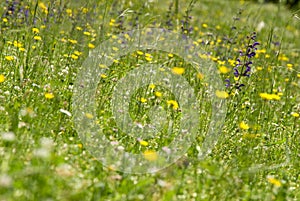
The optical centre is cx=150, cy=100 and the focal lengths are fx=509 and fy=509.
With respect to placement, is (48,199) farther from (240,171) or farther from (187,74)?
(187,74)

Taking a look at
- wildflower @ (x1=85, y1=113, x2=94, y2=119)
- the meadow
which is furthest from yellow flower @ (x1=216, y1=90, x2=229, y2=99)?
wildflower @ (x1=85, y1=113, x2=94, y2=119)

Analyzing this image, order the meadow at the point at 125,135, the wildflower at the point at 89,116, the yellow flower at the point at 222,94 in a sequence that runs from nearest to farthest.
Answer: the meadow at the point at 125,135
the wildflower at the point at 89,116
the yellow flower at the point at 222,94

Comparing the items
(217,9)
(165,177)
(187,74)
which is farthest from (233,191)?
(217,9)

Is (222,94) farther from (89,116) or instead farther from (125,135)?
(89,116)

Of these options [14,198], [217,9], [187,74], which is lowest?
[217,9]

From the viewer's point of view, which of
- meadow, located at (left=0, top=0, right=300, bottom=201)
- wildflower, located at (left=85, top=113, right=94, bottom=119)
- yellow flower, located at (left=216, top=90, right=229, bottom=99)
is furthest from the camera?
yellow flower, located at (left=216, top=90, right=229, bottom=99)

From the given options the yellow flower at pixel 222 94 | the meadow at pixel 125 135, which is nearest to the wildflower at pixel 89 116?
the meadow at pixel 125 135

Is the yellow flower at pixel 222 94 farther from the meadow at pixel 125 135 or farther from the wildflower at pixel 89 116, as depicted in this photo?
the wildflower at pixel 89 116

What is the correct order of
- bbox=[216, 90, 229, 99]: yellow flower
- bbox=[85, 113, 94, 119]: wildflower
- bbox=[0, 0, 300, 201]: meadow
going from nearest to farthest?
bbox=[0, 0, 300, 201]: meadow → bbox=[85, 113, 94, 119]: wildflower → bbox=[216, 90, 229, 99]: yellow flower

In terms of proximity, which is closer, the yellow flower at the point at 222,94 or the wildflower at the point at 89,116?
the wildflower at the point at 89,116

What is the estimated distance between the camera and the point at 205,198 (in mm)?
2443

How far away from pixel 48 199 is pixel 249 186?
123 cm

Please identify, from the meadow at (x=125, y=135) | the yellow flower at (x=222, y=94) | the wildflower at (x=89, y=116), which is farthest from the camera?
the yellow flower at (x=222, y=94)

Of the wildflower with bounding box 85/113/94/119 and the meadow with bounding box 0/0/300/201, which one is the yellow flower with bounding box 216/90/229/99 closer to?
the meadow with bounding box 0/0/300/201
